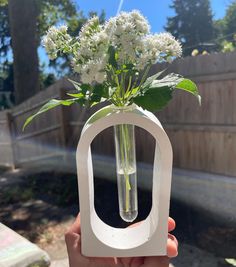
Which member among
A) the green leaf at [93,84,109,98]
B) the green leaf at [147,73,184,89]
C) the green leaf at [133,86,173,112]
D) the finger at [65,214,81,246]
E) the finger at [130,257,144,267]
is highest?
the green leaf at [147,73,184,89]

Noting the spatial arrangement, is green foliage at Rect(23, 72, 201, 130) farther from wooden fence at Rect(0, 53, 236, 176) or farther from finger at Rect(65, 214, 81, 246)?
wooden fence at Rect(0, 53, 236, 176)

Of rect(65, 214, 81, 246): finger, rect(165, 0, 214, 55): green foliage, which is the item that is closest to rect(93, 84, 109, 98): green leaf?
rect(65, 214, 81, 246): finger

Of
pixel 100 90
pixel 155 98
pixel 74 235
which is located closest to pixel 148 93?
pixel 155 98

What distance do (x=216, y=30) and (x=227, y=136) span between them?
2012cm

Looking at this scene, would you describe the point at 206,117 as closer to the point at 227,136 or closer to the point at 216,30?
the point at 227,136

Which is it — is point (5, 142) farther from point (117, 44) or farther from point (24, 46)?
point (117, 44)

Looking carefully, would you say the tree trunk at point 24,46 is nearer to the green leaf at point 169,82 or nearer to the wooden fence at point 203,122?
the wooden fence at point 203,122

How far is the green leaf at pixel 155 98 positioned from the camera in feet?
3.15

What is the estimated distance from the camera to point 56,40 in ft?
3.28

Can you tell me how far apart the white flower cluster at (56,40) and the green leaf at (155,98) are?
11.3 inches

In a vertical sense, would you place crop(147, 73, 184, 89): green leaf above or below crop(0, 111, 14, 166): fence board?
above

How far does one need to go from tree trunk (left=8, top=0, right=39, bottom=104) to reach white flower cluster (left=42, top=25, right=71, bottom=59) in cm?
675

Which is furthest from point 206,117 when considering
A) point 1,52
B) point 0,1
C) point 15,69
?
point 1,52

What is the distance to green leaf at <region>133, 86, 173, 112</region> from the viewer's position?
959 mm
